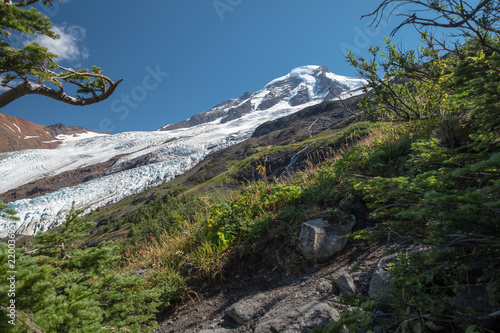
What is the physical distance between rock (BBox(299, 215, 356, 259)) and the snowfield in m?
10.4

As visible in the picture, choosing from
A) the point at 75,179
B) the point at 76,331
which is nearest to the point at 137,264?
the point at 76,331

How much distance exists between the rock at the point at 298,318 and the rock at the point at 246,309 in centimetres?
34

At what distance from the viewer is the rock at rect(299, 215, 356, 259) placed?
3369 millimetres

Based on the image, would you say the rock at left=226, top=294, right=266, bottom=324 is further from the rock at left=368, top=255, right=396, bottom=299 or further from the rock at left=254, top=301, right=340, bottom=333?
the rock at left=368, top=255, right=396, bottom=299

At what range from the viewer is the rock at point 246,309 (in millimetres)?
2842

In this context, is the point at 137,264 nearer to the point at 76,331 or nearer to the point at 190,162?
the point at 76,331

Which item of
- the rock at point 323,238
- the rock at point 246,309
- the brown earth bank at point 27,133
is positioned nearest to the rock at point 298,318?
the rock at point 246,309

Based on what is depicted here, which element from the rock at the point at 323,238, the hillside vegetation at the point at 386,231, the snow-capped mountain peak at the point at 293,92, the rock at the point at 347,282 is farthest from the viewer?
the snow-capped mountain peak at the point at 293,92

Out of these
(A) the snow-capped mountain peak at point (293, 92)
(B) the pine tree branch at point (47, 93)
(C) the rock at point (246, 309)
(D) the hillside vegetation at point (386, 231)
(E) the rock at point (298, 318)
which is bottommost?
(C) the rock at point (246, 309)

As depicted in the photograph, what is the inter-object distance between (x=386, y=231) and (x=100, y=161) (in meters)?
62.5

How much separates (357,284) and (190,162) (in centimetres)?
A: 3681

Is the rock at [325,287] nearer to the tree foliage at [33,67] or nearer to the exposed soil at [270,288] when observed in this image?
the exposed soil at [270,288]

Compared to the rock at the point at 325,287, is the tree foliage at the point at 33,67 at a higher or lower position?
higher

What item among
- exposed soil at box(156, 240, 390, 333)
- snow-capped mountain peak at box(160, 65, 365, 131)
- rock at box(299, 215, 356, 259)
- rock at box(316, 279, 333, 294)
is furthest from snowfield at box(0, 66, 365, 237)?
snow-capped mountain peak at box(160, 65, 365, 131)
